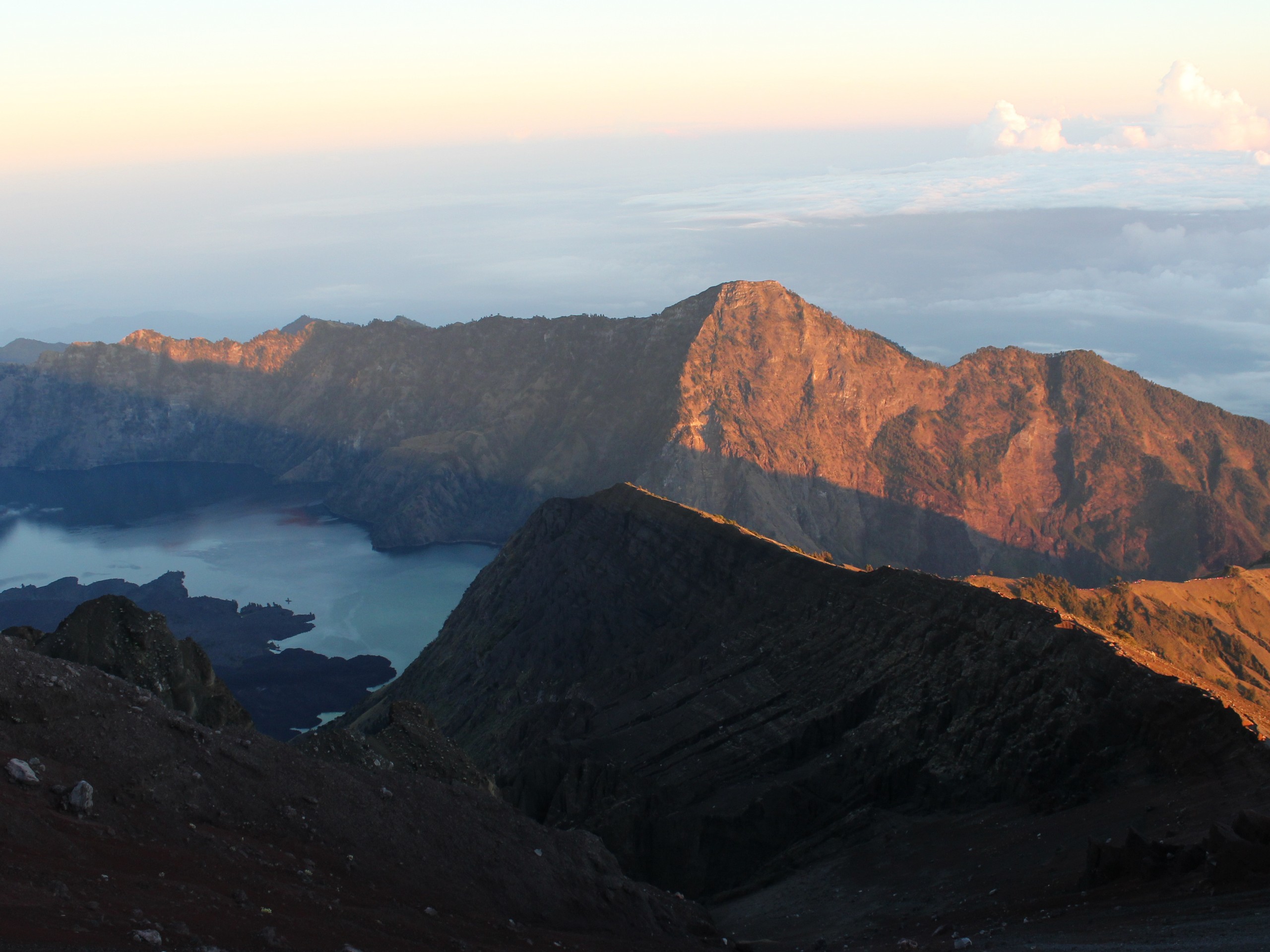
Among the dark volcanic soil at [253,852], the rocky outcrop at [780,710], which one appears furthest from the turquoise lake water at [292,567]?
the dark volcanic soil at [253,852]

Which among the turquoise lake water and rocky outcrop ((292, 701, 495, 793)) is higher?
rocky outcrop ((292, 701, 495, 793))

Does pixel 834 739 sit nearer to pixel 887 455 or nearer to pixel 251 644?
pixel 251 644

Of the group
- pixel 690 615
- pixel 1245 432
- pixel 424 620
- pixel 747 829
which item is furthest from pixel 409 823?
Result: pixel 1245 432

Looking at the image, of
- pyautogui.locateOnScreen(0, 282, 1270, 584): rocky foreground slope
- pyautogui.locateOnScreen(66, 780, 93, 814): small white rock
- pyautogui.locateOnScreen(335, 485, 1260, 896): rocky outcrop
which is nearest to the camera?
pyautogui.locateOnScreen(66, 780, 93, 814): small white rock

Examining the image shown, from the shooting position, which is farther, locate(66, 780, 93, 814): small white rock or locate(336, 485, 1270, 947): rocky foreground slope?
locate(336, 485, 1270, 947): rocky foreground slope

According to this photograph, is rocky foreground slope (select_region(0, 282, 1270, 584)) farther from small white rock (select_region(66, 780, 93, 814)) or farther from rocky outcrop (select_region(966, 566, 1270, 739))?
small white rock (select_region(66, 780, 93, 814))

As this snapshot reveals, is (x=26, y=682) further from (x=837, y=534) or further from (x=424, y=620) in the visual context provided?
(x=837, y=534)

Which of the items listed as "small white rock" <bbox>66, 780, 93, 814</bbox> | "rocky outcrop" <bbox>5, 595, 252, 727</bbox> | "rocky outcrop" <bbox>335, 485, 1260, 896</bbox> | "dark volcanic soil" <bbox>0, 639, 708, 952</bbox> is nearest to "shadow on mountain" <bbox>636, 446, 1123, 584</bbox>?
"rocky outcrop" <bbox>335, 485, 1260, 896</bbox>

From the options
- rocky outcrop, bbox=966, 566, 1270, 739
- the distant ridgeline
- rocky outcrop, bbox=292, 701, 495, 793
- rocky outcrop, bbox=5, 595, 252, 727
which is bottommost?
the distant ridgeline
